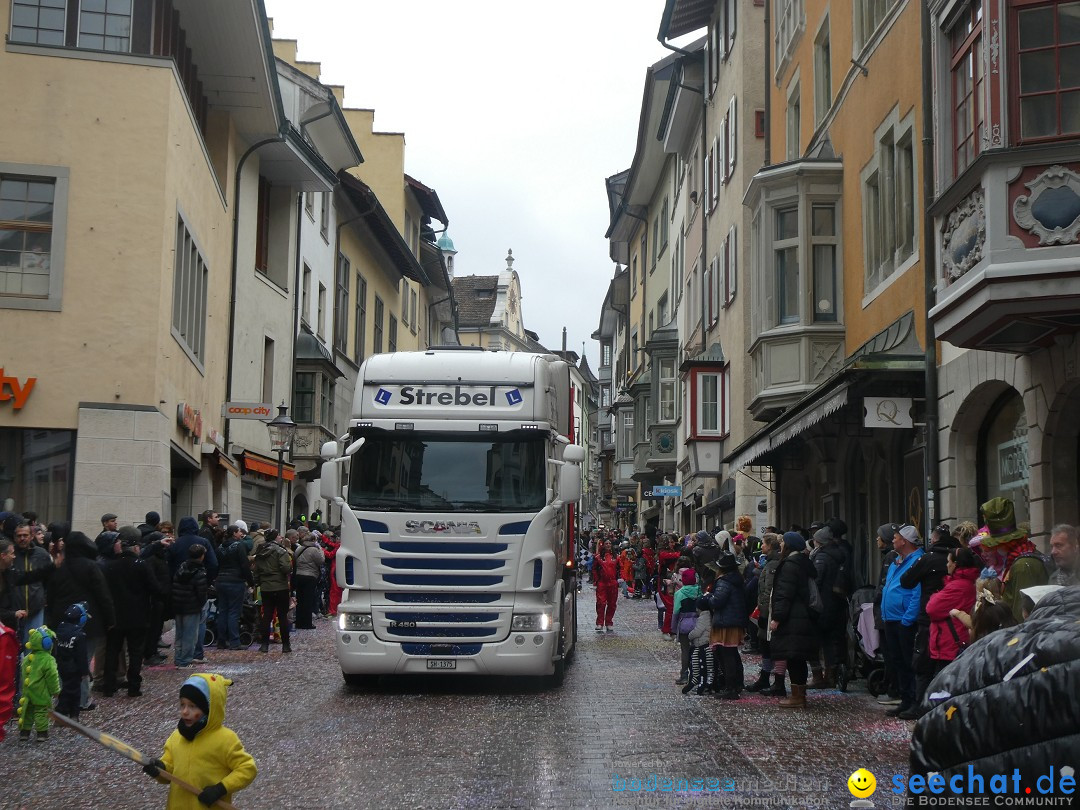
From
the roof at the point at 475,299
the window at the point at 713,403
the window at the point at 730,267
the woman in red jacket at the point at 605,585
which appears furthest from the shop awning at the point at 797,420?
the roof at the point at 475,299

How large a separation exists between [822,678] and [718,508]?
19.1 metres

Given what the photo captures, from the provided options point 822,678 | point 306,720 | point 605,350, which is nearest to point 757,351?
point 822,678

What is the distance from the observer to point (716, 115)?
116 ft

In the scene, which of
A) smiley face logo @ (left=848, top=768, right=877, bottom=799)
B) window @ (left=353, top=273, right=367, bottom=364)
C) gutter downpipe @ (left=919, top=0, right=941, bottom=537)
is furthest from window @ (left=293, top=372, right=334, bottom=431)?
smiley face logo @ (left=848, top=768, right=877, bottom=799)

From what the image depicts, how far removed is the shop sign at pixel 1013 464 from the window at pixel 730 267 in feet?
52.9

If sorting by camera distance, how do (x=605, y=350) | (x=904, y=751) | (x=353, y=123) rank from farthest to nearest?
1. (x=605, y=350)
2. (x=353, y=123)
3. (x=904, y=751)

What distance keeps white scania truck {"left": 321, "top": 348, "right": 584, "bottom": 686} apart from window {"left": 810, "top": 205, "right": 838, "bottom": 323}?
861 cm

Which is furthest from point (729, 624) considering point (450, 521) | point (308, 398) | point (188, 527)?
point (308, 398)

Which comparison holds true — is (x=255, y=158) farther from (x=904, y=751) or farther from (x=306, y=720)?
(x=904, y=751)

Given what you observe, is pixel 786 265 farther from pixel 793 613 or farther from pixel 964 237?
pixel 793 613

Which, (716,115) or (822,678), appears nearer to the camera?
(822,678)

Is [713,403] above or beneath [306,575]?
above

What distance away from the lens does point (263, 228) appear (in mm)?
34406

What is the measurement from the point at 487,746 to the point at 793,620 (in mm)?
4002
